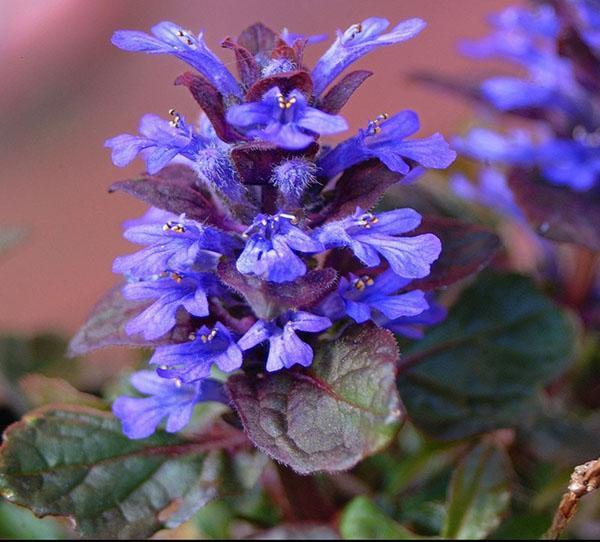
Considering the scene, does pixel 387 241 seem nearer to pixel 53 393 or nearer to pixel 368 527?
pixel 368 527

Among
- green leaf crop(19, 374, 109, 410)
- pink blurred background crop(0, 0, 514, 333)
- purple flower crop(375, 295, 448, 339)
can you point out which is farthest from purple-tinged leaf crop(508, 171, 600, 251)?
pink blurred background crop(0, 0, 514, 333)

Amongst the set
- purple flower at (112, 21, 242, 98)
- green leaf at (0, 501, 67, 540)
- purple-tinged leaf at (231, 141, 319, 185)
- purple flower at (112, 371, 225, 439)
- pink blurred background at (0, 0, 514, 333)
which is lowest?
pink blurred background at (0, 0, 514, 333)

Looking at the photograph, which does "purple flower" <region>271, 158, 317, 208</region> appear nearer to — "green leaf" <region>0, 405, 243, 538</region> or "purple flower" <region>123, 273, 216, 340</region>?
"purple flower" <region>123, 273, 216, 340</region>

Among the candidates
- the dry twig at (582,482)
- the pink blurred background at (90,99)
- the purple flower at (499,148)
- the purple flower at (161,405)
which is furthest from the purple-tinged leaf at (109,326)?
the pink blurred background at (90,99)

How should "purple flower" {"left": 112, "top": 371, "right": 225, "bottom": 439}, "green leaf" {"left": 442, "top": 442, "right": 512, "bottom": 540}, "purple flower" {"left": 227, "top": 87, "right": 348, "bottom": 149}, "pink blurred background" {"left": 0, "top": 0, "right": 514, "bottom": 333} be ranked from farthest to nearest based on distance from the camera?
"pink blurred background" {"left": 0, "top": 0, "right": 514, "bottom": 333}, "green leaf" {"left": 442, "top": 442, "right": 512, "bottom": 540}, "purple flower" {"left": 112, "top": 371, "right": 225, "bottom": 439}, "purple flower" {"left": 227, "top": 87, "right": 348, "bottom": 149}

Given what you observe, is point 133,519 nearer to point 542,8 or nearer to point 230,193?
point 230,193

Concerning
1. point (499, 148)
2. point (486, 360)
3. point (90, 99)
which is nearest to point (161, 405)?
point (486, 360)

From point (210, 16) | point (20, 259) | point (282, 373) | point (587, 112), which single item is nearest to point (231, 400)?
point (282, 373)
